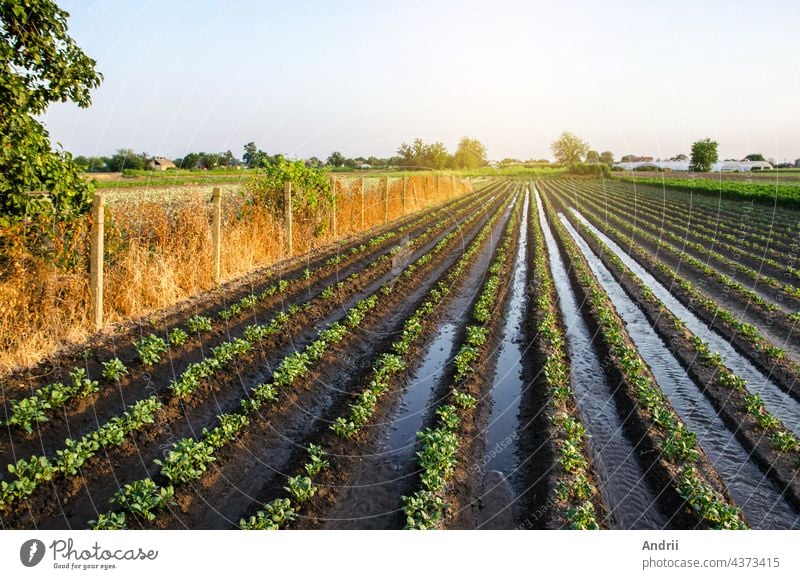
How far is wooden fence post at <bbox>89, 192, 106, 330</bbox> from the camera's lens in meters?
10.5

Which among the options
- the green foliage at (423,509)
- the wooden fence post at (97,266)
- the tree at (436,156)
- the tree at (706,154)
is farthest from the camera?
the tree at (706,154)

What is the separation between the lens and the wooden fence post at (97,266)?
10.5m

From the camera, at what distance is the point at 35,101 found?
9.57 m

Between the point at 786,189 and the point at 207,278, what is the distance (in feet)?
145

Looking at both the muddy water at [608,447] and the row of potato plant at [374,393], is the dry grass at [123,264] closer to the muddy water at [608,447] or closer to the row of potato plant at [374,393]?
the row of potato plant at [374,393]

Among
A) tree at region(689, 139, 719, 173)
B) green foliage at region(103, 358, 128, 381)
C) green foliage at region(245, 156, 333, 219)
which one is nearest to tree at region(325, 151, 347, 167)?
green foliage at region(245, 156, 333, 219)

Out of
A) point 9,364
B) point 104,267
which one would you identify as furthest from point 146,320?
point 9,364

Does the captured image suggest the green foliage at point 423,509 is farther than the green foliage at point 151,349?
No

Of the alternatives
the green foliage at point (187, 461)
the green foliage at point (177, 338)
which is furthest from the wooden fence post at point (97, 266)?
the green foliage at point (187, 461)

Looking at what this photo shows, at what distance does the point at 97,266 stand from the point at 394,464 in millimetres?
6852

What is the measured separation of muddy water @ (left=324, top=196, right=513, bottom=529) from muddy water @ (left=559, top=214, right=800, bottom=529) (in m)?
3.69

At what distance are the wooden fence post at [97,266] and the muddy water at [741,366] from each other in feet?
37.0

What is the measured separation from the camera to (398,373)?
9852 mm

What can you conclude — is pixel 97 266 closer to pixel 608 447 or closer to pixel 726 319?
pixel 608 447
